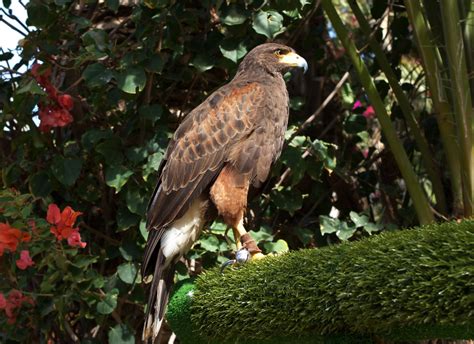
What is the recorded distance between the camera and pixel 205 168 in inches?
144

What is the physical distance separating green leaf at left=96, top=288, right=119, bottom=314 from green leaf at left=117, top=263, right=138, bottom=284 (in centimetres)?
7

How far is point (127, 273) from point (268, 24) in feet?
4.50

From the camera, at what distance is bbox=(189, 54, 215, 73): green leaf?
13.2ft

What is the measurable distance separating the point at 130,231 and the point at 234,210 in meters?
0.80

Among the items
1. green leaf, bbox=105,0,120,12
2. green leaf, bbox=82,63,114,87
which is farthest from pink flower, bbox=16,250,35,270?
green leaf, bbox=105,0,120,12

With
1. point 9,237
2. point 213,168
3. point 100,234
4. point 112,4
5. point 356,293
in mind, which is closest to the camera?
point 356,293

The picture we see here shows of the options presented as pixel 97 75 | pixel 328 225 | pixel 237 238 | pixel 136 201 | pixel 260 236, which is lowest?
pixel 328 225

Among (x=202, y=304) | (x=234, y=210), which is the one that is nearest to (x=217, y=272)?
(x=202, y=304)

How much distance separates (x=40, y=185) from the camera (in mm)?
4039

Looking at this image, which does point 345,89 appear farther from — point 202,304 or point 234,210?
point 202,304

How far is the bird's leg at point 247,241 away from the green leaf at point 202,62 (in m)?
0.82

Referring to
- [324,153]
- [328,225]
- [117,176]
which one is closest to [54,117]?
[117,176]

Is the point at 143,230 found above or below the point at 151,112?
below

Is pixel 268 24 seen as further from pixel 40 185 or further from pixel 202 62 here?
pixel 40 185
